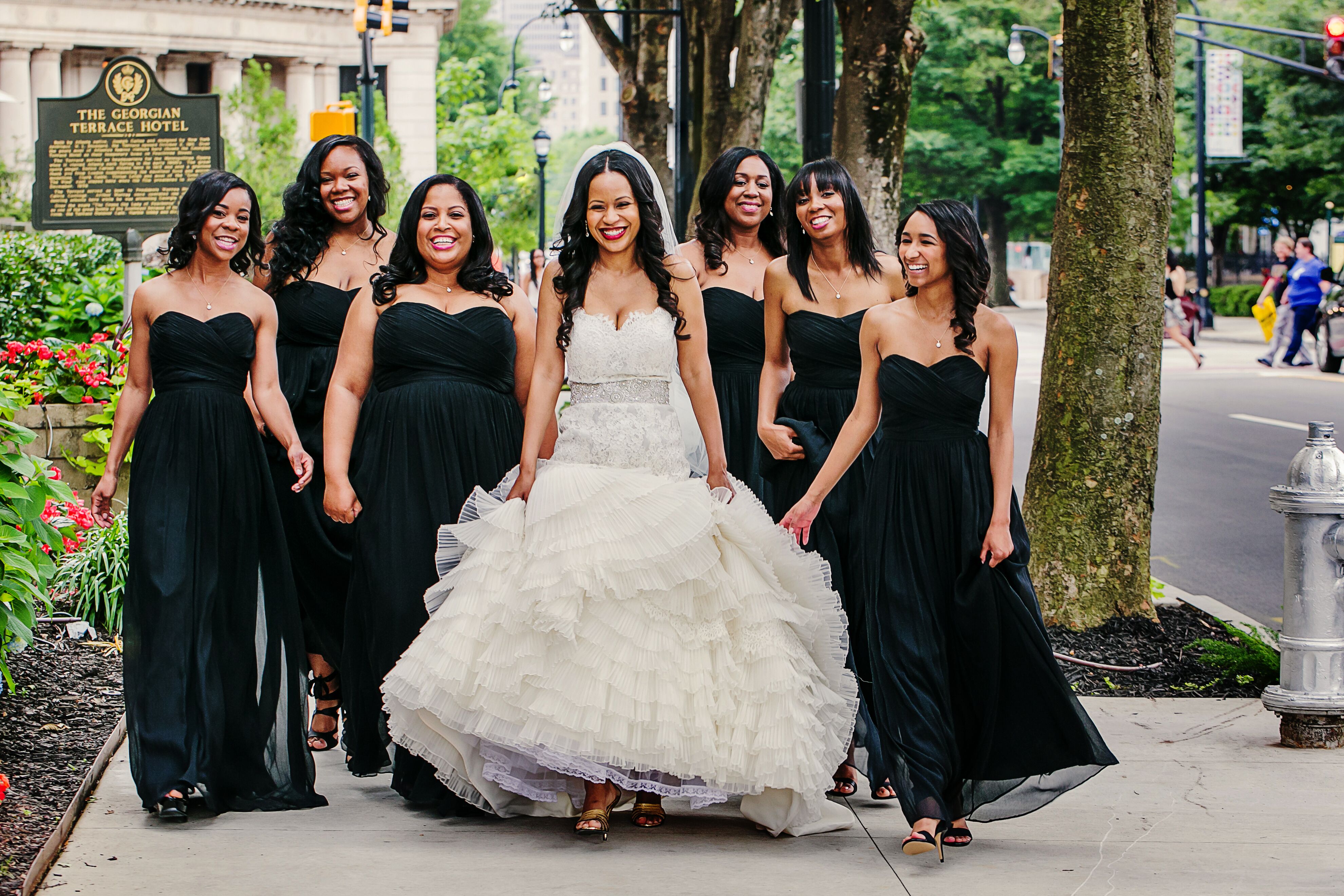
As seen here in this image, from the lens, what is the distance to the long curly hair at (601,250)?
5.32m

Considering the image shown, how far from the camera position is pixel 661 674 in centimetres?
483

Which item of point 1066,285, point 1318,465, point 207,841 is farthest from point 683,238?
point 207,841

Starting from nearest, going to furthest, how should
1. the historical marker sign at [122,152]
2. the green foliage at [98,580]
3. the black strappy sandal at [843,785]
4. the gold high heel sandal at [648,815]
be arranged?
the gold high heel sandal at [648,815] < the black strappy sandal at [843,785] < the green foliage at [98,580] < the historical marker sign at [122,152]

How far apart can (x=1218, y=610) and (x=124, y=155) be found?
9.23 meters

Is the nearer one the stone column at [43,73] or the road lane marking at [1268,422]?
the road lane marking at [1268,422]

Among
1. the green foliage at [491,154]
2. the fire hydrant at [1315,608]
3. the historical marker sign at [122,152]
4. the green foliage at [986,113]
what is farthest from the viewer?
the green foliage at [986,113]

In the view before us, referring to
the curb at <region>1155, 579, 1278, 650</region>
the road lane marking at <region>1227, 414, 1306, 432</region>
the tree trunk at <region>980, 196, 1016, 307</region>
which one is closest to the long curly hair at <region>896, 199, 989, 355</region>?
the curb at <region>1155, 579, 1278, 650</region>

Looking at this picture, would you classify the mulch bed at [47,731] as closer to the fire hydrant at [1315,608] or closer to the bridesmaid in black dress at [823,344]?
the bridesmaid in black dress at [823,344]

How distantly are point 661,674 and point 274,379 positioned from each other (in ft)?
6.39

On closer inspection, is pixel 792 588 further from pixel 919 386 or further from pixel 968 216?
pixel 968 216

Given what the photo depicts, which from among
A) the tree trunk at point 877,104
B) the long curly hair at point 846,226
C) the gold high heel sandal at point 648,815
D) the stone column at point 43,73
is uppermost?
the stone column at point 43,73

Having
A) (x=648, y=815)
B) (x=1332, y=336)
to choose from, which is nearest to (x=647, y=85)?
(x=1332, y=336)

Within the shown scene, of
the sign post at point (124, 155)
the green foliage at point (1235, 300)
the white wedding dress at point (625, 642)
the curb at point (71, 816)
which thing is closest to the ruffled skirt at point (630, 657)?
the white wedding dress at point (625, 642)

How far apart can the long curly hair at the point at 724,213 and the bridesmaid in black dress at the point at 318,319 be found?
1.37 meters
